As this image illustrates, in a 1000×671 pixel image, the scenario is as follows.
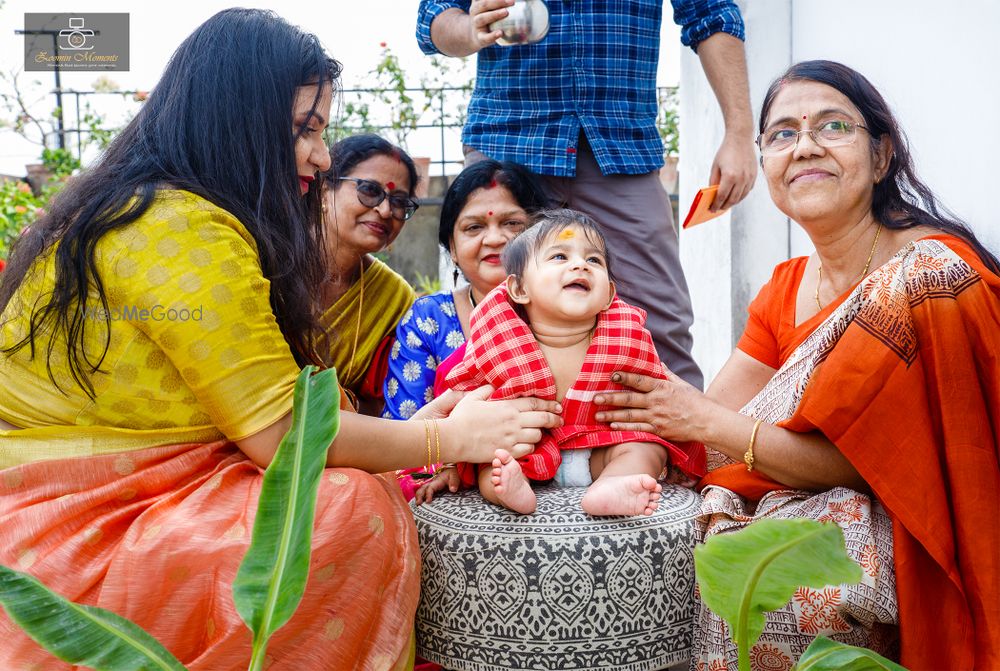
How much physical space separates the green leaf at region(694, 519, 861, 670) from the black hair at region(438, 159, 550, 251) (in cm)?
181

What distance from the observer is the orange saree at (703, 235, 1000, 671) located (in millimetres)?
1996

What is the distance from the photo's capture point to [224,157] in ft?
7.00

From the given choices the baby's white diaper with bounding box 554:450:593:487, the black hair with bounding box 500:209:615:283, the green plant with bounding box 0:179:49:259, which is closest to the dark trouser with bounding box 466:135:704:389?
the black hair with bounding box 500:209:615:283

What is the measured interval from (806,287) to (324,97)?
1.44m

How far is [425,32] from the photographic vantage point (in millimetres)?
3254

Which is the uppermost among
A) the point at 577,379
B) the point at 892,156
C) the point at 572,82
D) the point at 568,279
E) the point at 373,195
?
the point at 572,82

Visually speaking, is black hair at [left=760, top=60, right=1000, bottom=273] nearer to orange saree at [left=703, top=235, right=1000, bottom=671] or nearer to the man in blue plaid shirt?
orange saree at [left=703, top=235, right=1000, bottom=671]

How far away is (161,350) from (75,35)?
4032 millimetres

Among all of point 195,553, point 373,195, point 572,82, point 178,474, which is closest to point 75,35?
point 373,195

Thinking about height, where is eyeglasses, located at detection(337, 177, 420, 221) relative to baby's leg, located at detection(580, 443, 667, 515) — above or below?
above

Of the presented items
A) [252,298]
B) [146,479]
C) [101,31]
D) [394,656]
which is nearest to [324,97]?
[252,298]

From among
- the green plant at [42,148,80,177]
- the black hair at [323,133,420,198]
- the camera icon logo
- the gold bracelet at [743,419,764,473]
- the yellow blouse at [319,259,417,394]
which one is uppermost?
the camera icon logo

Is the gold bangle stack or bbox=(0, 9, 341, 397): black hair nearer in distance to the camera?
bbox=(0, 9, 341, 397): black hair

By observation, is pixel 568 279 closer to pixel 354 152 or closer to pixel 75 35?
pixel 354 152
